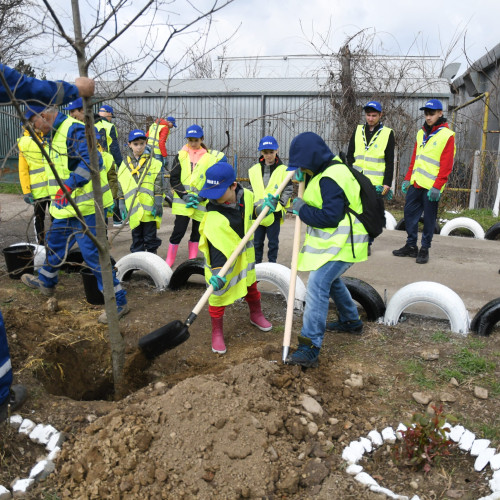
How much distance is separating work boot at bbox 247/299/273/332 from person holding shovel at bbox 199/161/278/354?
344mm

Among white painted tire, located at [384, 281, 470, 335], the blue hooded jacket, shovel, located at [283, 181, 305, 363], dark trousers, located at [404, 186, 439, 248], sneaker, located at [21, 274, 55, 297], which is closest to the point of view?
the blue hooded jacket

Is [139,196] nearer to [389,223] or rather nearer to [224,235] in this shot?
[224,235]

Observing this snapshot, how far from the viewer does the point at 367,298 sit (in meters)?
4.49

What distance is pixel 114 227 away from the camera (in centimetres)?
880

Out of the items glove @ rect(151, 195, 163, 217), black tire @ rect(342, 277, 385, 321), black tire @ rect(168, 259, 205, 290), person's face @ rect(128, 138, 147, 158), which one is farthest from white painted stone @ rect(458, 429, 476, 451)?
person's face @ rect(128, 138, 147, 158)

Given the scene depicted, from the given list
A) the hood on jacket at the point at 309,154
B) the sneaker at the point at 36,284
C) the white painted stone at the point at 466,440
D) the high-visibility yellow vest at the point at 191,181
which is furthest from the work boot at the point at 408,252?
the sneaker at the point at 36,284

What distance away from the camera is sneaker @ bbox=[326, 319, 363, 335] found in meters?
4.26

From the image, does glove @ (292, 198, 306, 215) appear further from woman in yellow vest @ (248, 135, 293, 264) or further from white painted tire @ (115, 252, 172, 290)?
white painted tire @ (115, 252, 172, 290)

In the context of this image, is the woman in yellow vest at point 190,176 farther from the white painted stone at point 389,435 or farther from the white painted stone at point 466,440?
the white painted stone at point 466,440

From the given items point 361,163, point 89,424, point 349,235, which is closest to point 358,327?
point 349,235

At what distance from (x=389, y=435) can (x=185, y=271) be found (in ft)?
9.68

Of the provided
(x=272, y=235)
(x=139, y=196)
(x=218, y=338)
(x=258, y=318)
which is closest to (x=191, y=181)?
(x=139, y=196)

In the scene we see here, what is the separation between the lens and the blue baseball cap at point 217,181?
3.83 m

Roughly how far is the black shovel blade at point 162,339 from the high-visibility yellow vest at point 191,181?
8.66 feet
